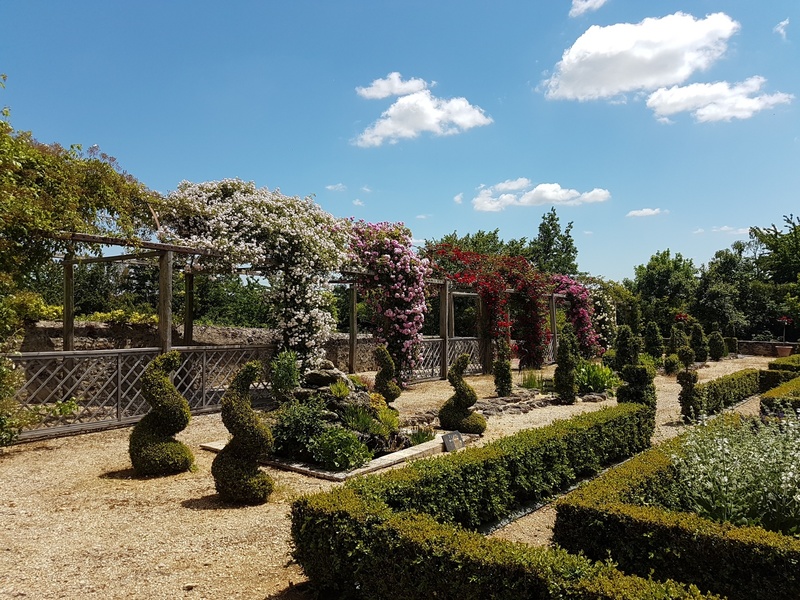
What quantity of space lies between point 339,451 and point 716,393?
8.18 metres

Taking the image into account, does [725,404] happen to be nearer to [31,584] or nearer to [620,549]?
[620,549]

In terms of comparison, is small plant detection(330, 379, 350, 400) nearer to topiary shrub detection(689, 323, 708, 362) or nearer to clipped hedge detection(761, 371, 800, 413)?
clipped hedge detection(761, 371, 800, 413)

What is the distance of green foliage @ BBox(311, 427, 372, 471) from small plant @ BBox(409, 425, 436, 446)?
1.21m

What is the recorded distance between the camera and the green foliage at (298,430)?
693cm

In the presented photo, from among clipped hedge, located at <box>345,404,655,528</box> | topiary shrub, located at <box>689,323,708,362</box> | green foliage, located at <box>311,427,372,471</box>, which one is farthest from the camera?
topiary shrub, located at <box>689,323,708,362</box>

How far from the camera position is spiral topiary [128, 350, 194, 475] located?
6102 millimetres

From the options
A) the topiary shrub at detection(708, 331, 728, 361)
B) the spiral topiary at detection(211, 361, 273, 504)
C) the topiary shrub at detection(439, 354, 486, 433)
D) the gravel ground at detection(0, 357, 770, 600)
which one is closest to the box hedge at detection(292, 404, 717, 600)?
the gravel ground at detection(0, 357, 770, 600)

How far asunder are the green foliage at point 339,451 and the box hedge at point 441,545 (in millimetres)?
1719

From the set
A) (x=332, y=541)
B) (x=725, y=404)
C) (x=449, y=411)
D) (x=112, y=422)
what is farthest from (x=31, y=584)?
(x=725, y=404)

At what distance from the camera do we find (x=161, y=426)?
6324 mm

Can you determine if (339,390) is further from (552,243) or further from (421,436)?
(552,243)

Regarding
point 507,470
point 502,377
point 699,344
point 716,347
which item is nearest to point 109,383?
point 507,470

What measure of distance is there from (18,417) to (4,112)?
4538 mm

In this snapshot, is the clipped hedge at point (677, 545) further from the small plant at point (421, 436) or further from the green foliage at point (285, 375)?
the green foliage at point (285, 375)
